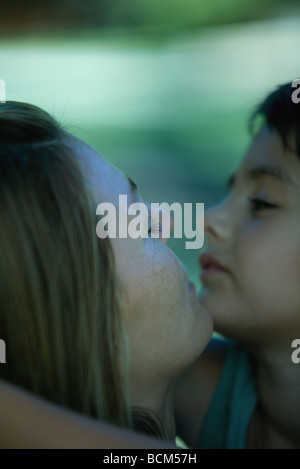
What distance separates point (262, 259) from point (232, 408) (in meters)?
0.33

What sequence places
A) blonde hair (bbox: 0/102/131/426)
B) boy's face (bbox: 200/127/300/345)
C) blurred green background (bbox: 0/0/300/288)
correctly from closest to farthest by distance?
1. blonde hair (bbox: 0/102/131/426)
2. boy's face (bbox: 200/127/300/345)
3. blurred green background (bbox: 0/0/300/288)

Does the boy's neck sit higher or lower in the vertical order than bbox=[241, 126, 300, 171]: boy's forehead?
lower

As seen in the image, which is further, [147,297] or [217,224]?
[217,224]

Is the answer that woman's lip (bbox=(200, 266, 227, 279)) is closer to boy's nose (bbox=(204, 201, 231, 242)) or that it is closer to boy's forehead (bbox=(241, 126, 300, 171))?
boy's nose (bbox=(204, 201, 231, 242))

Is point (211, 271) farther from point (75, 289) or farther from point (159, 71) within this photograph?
point (159, 71)

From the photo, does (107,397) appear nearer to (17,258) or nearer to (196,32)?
(17,258)

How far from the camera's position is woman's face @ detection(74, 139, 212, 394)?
2.85ft

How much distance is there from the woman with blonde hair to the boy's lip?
0.27 meters

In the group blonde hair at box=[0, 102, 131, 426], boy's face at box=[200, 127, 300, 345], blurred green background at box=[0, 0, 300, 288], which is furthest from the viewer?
blurred green background at box=[0, 0, 300, 288]

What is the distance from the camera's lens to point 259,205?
117 cm

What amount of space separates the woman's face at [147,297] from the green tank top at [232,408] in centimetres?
32

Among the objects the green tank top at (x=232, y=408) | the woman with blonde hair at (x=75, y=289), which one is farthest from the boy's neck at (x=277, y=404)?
the woman with blonde hair at (x=75, y=289)

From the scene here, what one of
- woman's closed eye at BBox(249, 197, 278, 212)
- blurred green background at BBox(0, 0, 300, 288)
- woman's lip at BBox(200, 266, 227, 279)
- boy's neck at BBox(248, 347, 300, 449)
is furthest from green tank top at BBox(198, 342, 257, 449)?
blurred green background at BBox(0, 0, 300, 288)

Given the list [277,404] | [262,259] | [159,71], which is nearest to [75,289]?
[262,259]
